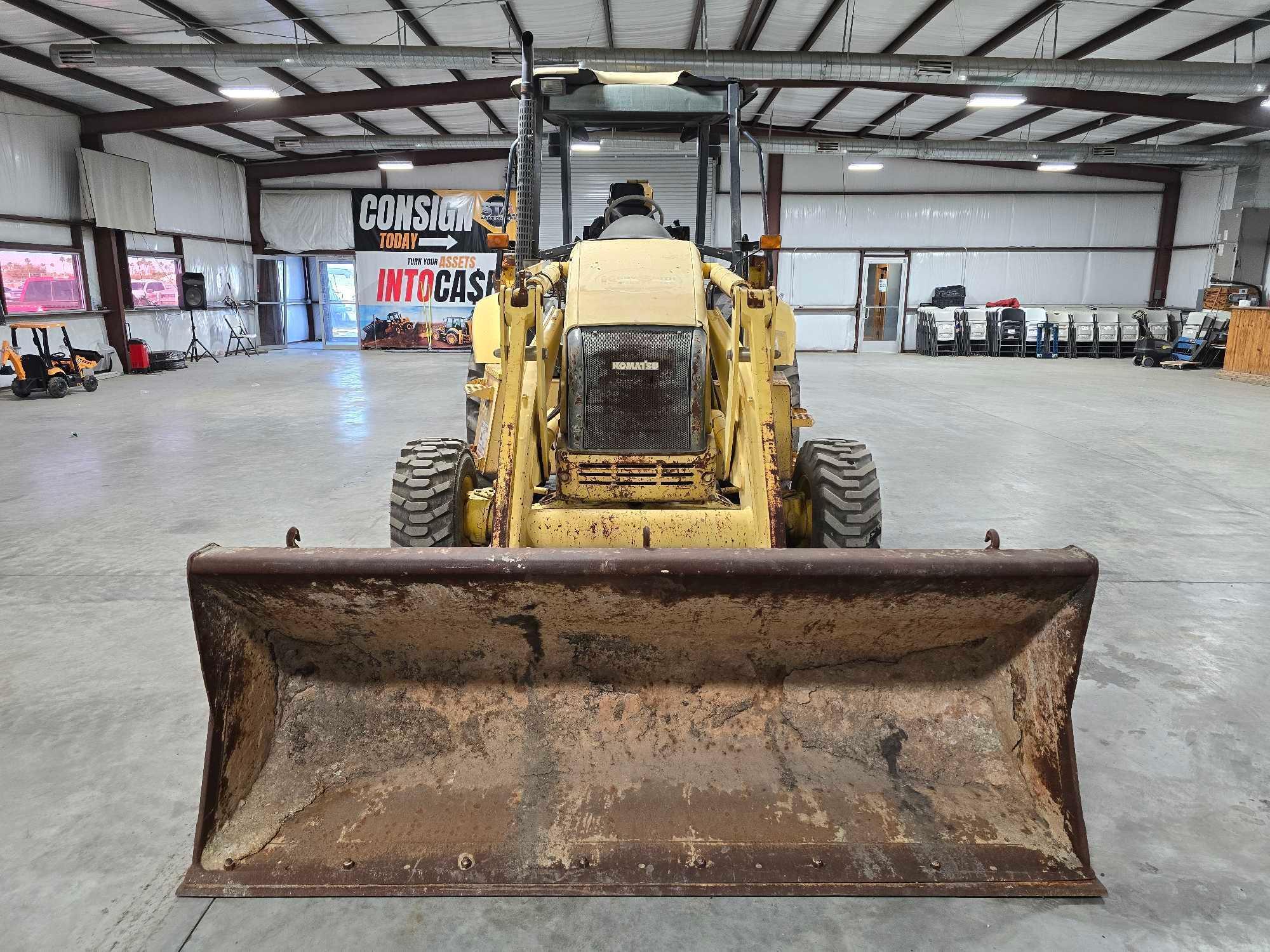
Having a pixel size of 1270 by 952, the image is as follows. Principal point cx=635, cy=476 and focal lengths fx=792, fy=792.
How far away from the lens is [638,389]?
3.65 meters

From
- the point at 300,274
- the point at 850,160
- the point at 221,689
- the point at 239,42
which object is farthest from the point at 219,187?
the point at 221,689

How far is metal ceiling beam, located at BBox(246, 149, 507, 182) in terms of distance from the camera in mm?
21938

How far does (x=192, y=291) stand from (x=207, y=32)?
8849 millimetres

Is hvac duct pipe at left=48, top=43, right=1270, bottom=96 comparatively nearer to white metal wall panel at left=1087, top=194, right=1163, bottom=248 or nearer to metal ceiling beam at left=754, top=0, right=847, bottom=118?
metal ceiling beam at left=754, top=0, right=847, bottom=118

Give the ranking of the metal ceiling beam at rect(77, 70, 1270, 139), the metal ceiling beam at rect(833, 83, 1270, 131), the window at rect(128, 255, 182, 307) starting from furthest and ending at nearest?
the window at rect(128, 255, 182, 307) → the metal ceiling beam at rect(77, 70, 1270, 139) → the metal ceiling beam at rect(833, 83, 1270, 131)

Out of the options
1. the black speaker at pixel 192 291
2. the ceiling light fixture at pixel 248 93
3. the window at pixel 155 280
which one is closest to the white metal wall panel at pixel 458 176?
the black speaker at pixel 192 291

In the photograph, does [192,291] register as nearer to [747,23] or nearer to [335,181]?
[335,181]

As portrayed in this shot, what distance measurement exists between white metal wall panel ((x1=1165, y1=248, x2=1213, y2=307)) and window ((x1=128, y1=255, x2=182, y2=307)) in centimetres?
2691

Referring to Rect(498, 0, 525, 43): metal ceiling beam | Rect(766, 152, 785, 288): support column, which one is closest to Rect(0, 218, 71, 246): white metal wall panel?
Rect(498, 0, 525, 43): metal ceiling beam

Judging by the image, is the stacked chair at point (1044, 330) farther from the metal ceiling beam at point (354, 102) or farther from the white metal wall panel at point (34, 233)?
the white metal wall panel at point (34, 233)

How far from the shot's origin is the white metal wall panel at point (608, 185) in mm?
5953

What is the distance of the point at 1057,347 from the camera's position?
2166cm

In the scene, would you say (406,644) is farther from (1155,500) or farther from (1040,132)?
(1040,132)

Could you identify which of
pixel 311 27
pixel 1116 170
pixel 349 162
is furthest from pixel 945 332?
pixel 349 162
